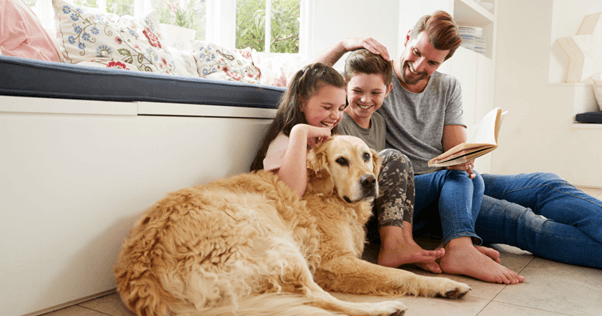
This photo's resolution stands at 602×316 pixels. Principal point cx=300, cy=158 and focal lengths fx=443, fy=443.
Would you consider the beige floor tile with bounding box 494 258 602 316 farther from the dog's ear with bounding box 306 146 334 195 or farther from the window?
the window

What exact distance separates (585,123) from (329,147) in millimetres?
4295

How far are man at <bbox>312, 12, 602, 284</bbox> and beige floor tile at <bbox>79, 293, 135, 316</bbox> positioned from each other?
109cm

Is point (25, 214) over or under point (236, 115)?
under

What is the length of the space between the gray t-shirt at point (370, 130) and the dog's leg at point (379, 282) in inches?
26.6

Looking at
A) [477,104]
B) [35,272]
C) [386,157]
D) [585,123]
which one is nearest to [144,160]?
[35,272]

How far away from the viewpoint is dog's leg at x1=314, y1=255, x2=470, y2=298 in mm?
1425

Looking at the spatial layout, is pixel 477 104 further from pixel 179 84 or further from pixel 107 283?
pixel 107 283

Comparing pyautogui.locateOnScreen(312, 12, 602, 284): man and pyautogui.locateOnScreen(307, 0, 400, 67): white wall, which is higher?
pyautogui.locateOnScreen(307, 0, 400, 67): white wall

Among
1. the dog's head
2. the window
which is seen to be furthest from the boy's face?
the window

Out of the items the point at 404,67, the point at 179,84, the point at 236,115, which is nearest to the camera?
the point at 179,84

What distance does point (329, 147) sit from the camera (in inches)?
65.3

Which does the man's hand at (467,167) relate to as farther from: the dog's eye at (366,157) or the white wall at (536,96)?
the white wall at (536,96)

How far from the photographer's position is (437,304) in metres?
1.37

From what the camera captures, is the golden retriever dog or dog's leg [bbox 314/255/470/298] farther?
dog's leg [bbox 314/255/470/298]
